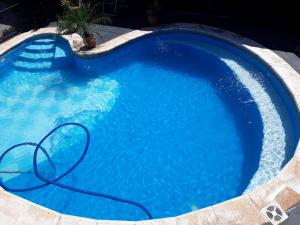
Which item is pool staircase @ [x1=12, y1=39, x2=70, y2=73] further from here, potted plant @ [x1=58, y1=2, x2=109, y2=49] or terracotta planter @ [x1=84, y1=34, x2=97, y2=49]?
potted plant @ [x1=58, y1=2, x2=109, y2=49]

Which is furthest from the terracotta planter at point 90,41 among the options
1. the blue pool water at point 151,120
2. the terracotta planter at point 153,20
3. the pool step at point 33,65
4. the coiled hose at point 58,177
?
the coiled hose at point 58,177

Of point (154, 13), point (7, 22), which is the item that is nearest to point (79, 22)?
point (154, 13)

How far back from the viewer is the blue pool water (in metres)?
8.29

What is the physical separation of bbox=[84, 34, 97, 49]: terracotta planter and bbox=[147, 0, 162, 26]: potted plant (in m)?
2.52

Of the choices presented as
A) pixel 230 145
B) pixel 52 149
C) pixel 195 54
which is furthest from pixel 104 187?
pixel 195 54

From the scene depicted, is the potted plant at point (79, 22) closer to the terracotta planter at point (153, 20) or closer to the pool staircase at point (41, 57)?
the pool staircase at point (41, 57)

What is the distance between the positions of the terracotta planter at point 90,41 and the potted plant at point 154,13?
252 centimetres

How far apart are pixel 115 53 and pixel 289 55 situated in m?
6.28

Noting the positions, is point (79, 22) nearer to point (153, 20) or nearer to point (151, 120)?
point (153, 20)

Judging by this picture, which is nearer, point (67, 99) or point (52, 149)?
point (52, 149)

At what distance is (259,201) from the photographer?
6754mm

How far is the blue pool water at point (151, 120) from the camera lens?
8289 mm

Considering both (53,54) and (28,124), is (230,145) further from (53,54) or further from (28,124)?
(53,54)

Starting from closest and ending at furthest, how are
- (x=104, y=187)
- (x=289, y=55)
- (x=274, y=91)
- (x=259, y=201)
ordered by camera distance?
(x=259, y=201) → (x=104, y=187) → (x=274, y=91) → (x=289, y=55)
